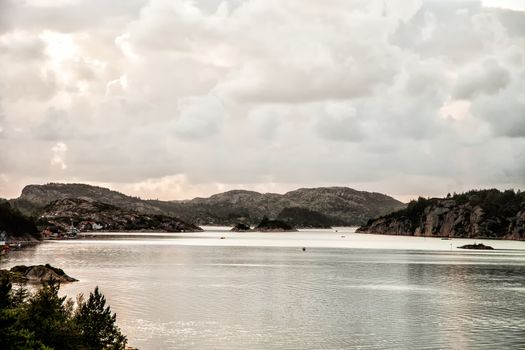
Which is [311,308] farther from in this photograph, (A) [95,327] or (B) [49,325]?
(B) [49,325]

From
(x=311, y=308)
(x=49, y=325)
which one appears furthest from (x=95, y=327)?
(x=311, y=308)

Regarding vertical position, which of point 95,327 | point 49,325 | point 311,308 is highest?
point 49,325

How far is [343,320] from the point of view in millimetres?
67438

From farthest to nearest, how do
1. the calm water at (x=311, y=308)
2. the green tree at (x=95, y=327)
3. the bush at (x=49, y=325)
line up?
the calm water at (x=311, y=308) < the green tree at (x=95, y=327) < the bush at (x=49, y=325)

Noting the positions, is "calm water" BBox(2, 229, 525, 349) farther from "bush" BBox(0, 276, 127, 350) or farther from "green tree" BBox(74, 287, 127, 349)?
"bush" BBox(0, 276, 127, 350)

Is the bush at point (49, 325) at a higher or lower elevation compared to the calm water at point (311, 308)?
higher

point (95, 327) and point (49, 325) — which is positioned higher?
point (49, 325)

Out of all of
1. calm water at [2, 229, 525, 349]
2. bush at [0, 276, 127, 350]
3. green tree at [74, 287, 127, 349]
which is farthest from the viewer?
calm water at [2, 229, 525, 349]

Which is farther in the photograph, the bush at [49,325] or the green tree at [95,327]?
Result: the green tree at [95,327]

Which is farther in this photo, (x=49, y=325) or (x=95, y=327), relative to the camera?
(x=95, y=327)

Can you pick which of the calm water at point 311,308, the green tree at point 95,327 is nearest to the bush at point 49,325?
the green tree at point 95,327

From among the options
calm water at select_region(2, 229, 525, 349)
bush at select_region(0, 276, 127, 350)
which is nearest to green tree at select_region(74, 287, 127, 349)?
bush at select_region(0, 276, 127, 350)

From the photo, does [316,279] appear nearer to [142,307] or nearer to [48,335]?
[142,307]

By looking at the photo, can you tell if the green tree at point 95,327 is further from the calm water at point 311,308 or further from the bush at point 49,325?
the calm water at point 311,308
